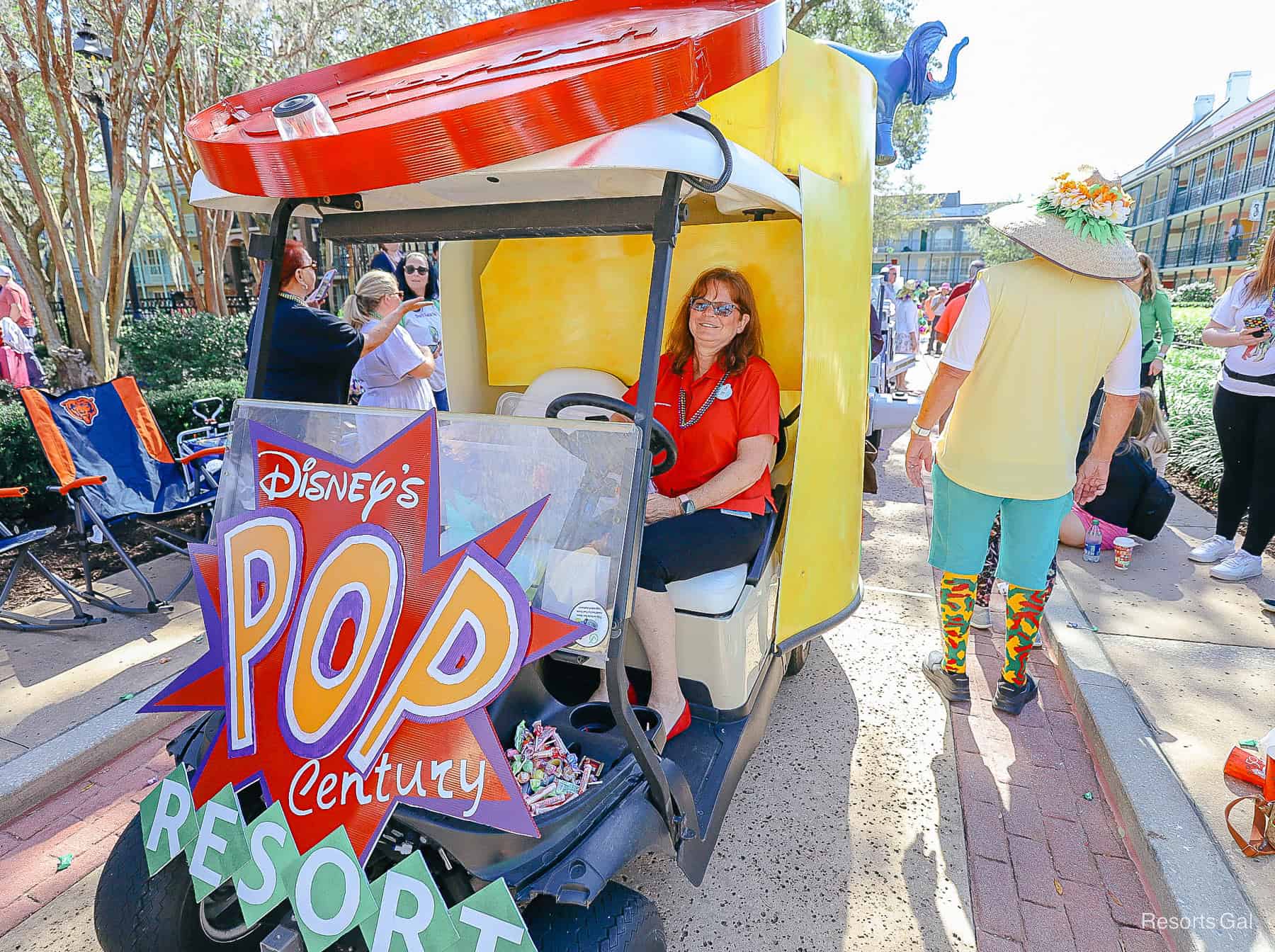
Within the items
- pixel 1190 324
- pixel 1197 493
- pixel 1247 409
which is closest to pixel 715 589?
pixel 1247 409

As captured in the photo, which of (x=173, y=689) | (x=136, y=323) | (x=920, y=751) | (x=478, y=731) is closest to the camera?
(x=478, y=731)

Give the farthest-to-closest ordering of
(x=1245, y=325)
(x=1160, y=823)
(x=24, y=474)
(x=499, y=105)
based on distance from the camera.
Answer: (x=24, y=474) < (x=1245, y=325) < (x=1160, y=823) < (x=499, y=105)

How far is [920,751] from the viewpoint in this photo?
281 cm

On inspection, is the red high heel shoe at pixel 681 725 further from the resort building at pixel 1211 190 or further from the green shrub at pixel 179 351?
the resort building at pixel 1211 190

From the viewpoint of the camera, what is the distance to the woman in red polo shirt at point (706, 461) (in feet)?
7.49

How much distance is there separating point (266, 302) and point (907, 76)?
2.73 meters

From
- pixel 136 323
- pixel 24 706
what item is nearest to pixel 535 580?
pixel 24 706

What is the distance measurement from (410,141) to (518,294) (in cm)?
212

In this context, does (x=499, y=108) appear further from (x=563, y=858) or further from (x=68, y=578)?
(x=68, y=578)

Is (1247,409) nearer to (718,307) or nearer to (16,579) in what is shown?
(718,307)

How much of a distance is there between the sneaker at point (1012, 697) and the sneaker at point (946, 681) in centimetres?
13

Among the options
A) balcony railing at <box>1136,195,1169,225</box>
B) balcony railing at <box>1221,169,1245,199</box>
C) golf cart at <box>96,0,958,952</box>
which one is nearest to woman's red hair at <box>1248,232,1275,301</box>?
golf cart at <box>96,0,958,952</box>

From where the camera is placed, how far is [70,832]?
2412 mm

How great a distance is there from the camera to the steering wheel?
1.96m
